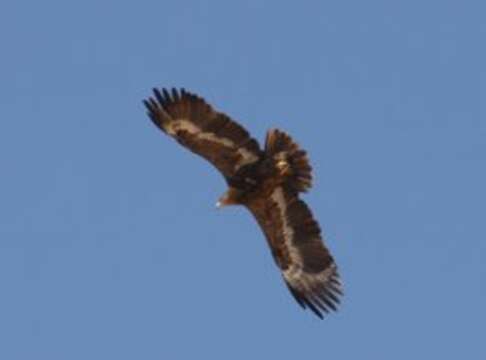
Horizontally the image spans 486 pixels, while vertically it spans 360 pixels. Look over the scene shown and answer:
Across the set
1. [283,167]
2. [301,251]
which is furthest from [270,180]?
[301,251]

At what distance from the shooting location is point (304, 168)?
18.7 meters

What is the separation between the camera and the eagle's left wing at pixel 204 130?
18.6 m

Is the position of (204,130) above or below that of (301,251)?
above

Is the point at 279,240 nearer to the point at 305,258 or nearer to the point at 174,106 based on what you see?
the point at 305,258

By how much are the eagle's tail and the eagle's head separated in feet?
2.40

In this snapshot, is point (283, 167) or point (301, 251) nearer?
point (283, 167)

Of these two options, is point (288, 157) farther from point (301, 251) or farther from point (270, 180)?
point (301, 251)

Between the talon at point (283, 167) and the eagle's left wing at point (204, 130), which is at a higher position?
the eagle's left wing at point (204, 130)

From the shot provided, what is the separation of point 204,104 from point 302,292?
2.75 meters

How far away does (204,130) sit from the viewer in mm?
18812

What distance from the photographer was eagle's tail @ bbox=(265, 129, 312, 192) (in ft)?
60.7

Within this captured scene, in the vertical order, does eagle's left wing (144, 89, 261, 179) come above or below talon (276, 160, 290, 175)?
above

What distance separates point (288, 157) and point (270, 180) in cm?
43

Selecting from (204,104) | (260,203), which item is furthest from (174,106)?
(260,203)
